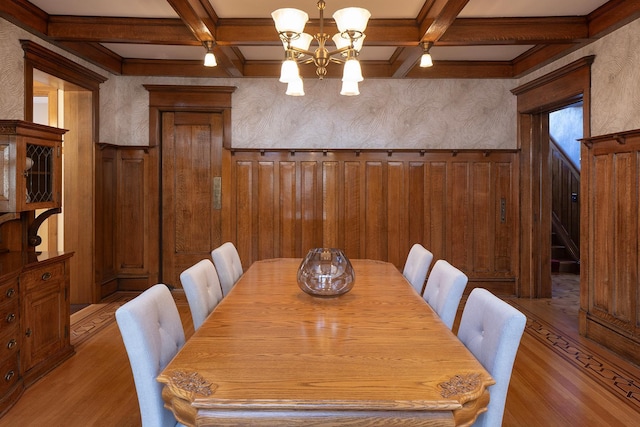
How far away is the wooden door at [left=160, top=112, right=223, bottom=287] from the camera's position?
5500 millimetres

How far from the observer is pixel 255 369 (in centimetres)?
143

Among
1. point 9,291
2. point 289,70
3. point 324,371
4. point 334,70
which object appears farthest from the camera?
point 334,70

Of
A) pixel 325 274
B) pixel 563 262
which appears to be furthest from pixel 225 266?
pixel 563 262

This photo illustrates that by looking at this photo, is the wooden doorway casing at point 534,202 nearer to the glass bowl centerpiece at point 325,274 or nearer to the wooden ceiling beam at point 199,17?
the wooden ceiling beam at point 199,17

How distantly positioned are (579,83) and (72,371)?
485cm

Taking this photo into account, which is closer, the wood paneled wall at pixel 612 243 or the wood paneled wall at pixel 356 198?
the wood paneled wall at pixel 612 243

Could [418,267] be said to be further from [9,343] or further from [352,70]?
[9,343]

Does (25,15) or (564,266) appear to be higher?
(25,15)

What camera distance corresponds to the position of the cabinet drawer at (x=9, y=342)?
8.70 feet

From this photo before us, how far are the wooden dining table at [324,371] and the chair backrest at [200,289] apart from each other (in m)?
0.28

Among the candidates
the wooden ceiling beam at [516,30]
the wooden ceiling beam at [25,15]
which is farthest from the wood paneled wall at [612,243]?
the wooden ceiling beam at [25,15]

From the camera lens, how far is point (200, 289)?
235 centimetres

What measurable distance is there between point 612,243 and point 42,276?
14.1 ft

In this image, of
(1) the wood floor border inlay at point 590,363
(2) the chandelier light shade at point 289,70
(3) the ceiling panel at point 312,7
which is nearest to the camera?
(2) the chandelier light shade at point 289,70
